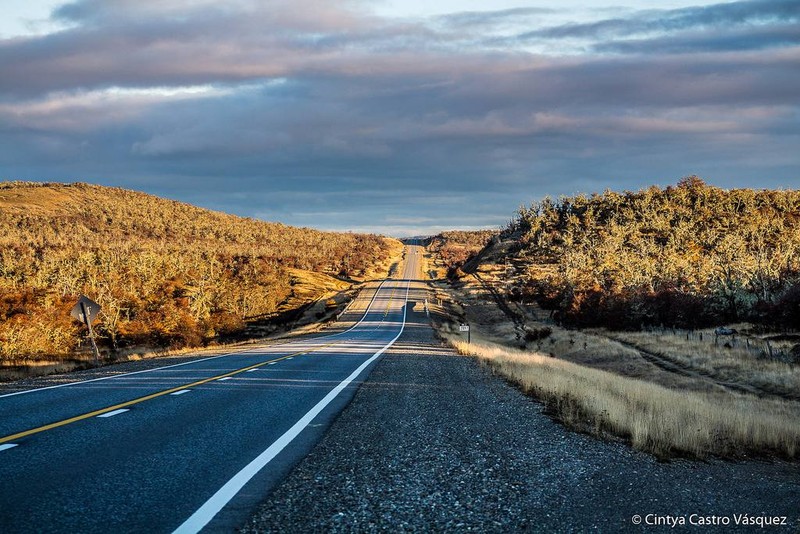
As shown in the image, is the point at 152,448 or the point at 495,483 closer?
the point at 495,483

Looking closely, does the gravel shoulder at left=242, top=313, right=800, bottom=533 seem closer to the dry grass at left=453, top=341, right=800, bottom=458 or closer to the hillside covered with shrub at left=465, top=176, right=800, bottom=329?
the dry grass at left=453, top=341, right=800, bottom=458

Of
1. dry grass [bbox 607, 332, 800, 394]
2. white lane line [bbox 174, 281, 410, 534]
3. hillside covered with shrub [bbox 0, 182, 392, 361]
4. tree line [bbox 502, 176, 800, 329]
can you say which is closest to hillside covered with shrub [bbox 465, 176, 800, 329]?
tree line [bbox 502, 176, 800, 329]

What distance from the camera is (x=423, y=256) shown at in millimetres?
199375

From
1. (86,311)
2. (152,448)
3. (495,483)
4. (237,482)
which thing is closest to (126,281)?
(86,311)

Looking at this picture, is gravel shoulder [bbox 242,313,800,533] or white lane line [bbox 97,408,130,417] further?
white lane line [bbox 97,408,130,417]

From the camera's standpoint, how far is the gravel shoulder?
205 inches

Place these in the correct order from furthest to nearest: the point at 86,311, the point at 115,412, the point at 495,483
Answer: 1. the point at 86,311
2. the point at 115,412
3. the point at 495,483

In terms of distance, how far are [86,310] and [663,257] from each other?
3975 inches

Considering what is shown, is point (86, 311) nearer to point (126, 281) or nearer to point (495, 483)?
point (495, 483)

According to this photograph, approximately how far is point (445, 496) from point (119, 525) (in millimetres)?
3009

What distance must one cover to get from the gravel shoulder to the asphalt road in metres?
0.49

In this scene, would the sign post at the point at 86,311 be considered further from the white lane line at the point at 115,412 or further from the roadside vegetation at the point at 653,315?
the roadside vegetation at the point at 653,315

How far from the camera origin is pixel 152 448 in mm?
7090

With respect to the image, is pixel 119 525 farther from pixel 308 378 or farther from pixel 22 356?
pixel 22 356
